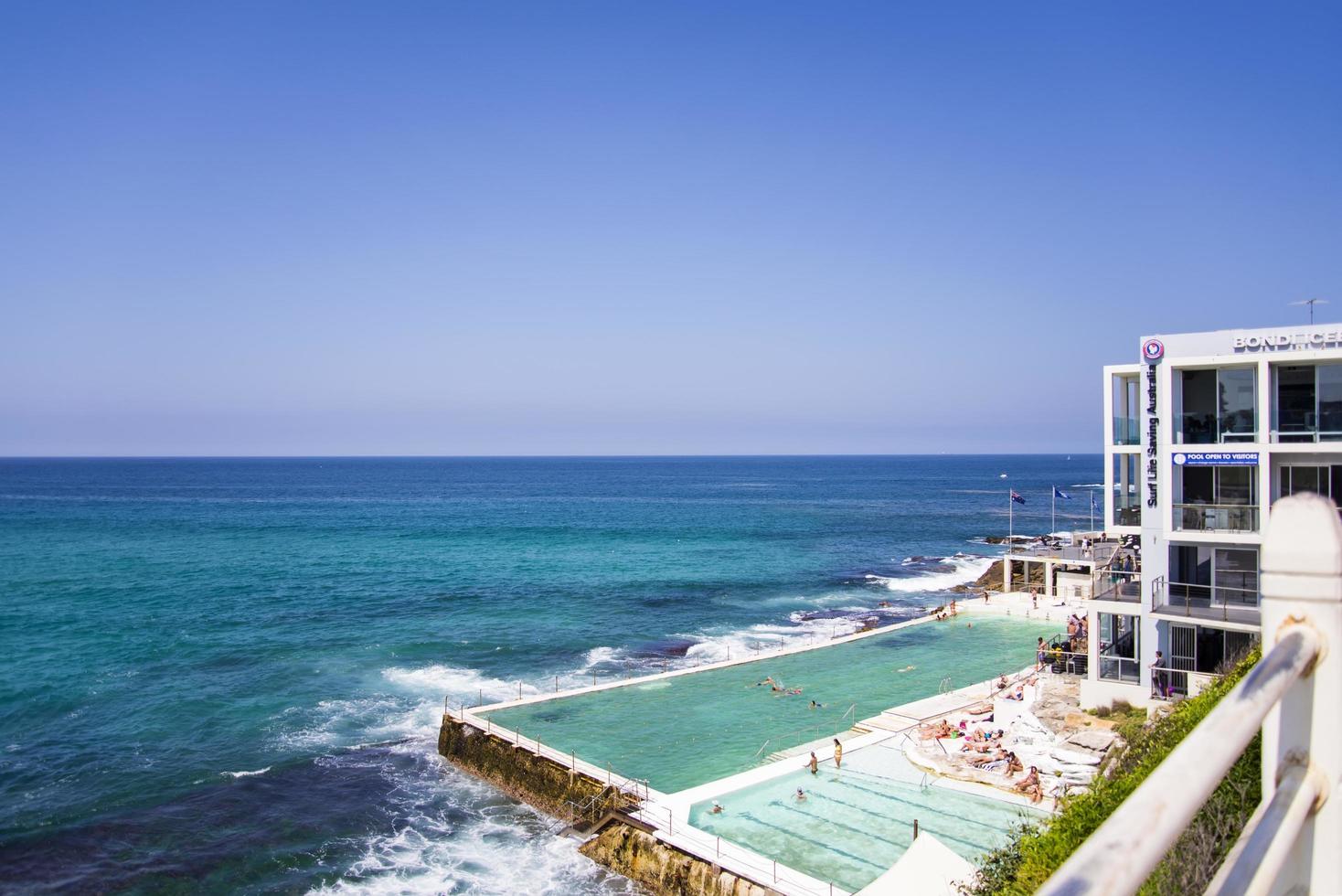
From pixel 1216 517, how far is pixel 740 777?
1555 cm

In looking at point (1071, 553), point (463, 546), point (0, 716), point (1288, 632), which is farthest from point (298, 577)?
point (1288, 632)

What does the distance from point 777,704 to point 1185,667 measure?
13.5m

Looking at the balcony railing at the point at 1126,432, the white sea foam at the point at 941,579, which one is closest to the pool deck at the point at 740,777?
the balcony railing at the point at 1126,432

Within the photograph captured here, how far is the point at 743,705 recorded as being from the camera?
3400 centimetres

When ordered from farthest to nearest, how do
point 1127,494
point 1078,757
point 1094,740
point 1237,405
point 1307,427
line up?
point 1127,494 → point 1237,405 → point 1094,740 → point 1307,427 → point 1078,757

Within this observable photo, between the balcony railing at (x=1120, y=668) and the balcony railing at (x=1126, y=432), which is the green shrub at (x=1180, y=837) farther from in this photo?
the balcony railing at (x=1126, y=432)

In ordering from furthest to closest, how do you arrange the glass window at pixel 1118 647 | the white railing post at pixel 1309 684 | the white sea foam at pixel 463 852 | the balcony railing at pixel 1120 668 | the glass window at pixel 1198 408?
the glass window at pixel 1118 647 < the balcony railing at pixel 1120 668 < the glass window at pixel 1198 408 < the white sea foam at pixel 463 852 < the white railing post at pixel 1309 684

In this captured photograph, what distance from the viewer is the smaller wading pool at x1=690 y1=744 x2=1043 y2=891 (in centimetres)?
2131

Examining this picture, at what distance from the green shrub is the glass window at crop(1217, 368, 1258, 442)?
1080cm

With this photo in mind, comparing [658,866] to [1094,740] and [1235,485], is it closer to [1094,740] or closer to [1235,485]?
[1094,740]

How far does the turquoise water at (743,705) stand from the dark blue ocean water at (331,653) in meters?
3.77

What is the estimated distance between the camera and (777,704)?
33906 millimetres

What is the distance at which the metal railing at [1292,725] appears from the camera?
2.11m

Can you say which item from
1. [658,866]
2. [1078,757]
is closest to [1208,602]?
[1078,757]
